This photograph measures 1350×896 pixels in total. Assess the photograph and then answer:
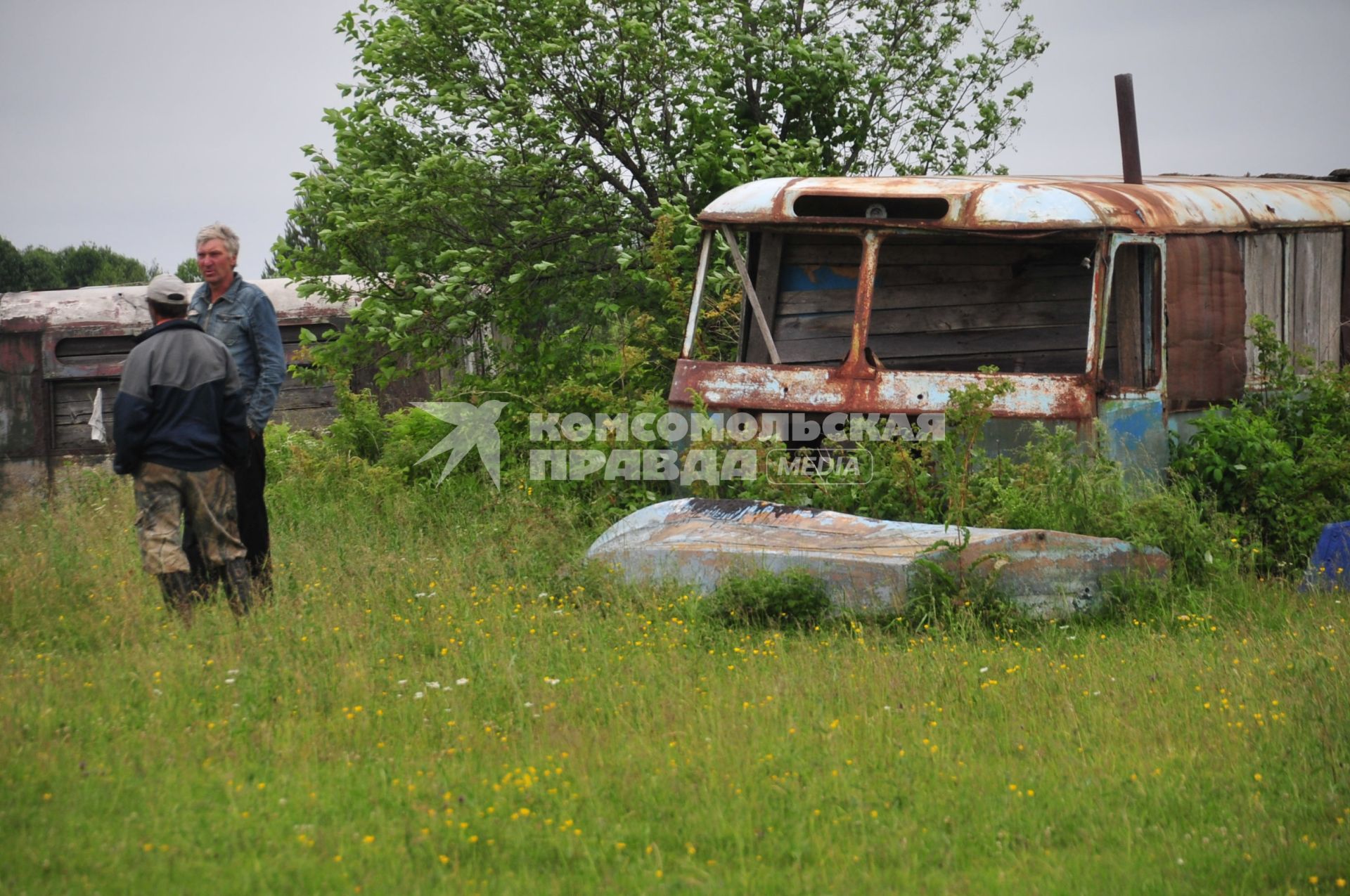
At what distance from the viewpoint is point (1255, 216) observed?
29.0 feet

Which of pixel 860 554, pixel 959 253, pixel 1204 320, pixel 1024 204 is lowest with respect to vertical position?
pixel 860 554

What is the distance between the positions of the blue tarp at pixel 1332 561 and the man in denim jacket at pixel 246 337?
571 cm

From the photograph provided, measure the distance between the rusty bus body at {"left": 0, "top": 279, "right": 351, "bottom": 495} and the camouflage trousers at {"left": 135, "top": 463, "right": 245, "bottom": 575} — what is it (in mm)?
6232

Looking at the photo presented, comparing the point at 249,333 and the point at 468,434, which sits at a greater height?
the point at 249,333

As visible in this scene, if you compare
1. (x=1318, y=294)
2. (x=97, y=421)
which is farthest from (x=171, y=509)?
(x=1318, y=294)

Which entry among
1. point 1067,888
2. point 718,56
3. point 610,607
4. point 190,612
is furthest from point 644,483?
point 1067,888

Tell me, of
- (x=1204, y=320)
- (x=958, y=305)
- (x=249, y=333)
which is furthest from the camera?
(x=958, y=305)

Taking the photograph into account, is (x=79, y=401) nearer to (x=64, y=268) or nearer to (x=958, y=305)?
(x=958, y=305)

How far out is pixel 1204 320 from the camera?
8.07 m

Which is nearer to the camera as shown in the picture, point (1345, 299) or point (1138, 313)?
point (1138, 313)

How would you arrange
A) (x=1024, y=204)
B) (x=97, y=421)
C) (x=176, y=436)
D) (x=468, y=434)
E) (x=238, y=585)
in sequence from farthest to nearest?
(x=97, y=421) → (x=468, y=434) → (x=1024, y=204) → (x=238, y=585) → (x=176, y=436)

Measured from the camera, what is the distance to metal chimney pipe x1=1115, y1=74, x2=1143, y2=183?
30.7ft

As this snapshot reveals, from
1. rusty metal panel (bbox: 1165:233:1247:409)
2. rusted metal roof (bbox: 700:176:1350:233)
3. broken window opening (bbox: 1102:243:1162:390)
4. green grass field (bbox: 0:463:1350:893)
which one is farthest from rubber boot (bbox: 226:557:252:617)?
rusty metal panel (bbox: 1165:233:1247:409)

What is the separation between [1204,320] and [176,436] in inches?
245
